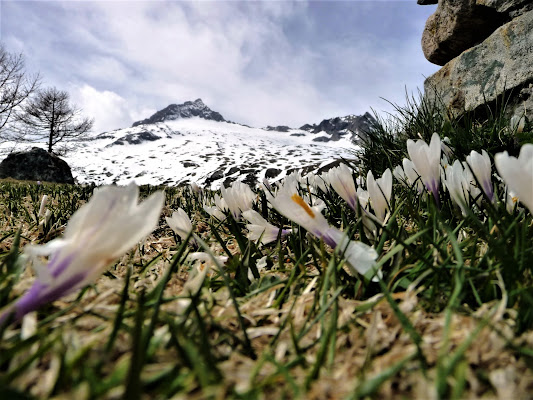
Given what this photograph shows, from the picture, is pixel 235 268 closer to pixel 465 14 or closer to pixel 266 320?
pixel 266 320

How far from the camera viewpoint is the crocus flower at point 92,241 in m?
0.62

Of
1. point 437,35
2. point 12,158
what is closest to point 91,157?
point 12,158

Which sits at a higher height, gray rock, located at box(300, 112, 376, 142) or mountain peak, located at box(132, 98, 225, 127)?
mountain peak, located at box(132, 98, 225, 127)

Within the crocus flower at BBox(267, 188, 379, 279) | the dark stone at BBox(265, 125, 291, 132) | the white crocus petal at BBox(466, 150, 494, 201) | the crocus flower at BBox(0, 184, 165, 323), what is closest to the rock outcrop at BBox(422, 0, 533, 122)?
the white crocus petal at BBox(466, 150, 494, 201)

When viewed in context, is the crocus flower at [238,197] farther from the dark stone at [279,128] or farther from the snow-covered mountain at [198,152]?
the dark stone at [279,128]

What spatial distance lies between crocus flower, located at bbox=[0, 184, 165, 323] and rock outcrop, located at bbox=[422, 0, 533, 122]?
4.25 metres

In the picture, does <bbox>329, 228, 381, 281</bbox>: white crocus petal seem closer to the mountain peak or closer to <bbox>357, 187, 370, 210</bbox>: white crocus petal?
<bbox>357, 187, 370, 210</bbox>: white crocus petal

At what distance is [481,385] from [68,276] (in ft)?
2.31

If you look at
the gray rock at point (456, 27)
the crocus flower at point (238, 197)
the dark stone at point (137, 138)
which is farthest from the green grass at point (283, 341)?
the dark stone at point (137, 138)

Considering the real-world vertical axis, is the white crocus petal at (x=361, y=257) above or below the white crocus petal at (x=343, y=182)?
below

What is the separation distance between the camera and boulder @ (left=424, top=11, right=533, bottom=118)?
414 centimetres

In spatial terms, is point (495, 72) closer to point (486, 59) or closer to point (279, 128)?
point (486, 59)

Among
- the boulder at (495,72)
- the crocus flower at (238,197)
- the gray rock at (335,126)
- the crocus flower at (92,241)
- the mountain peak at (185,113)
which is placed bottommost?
the crocus flower at (92,241)

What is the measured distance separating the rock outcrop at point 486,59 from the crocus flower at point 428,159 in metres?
3.12
